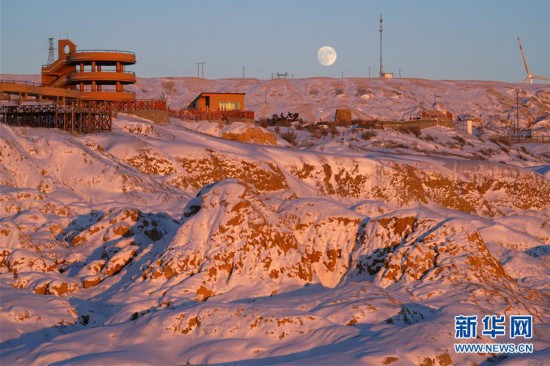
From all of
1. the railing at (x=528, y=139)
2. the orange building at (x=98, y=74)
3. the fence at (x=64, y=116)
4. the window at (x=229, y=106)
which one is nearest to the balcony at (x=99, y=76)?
the orange building at (x=98, y=74)

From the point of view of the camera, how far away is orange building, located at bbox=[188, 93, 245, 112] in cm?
8950

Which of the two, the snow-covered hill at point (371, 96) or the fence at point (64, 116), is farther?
the snow-covered hill at point (371, 96)

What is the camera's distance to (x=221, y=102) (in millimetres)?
90000

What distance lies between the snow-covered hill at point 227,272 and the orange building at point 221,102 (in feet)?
133

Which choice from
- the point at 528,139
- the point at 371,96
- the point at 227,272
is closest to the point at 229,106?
the point at 528,139

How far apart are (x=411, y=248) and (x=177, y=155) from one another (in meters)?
26.6

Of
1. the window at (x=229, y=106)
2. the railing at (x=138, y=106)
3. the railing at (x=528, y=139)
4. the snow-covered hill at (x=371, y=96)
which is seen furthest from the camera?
the snow-covered hill at (x=371, y=96)

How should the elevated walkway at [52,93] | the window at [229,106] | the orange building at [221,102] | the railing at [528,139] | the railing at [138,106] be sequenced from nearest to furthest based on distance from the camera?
the elevated walkway at [52,93], the railing at [138,106], the orange building at [221,102], the window at [229,106], the railing at [528,139]

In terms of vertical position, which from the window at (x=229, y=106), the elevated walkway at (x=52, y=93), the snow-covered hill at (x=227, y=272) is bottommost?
the snow-covered hill at (x=227, y=272)

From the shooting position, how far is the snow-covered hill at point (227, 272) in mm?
21812

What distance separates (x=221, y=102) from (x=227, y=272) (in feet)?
207

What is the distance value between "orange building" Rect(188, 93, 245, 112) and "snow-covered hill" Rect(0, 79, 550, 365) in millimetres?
40466

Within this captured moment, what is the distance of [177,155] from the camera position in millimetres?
53219

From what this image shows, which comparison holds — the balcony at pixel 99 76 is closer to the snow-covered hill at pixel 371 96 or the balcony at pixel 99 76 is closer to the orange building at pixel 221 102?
the orange building at pixel 221 102
